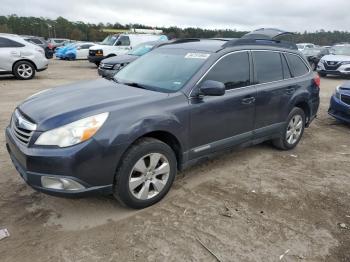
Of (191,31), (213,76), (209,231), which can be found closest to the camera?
(209,231)

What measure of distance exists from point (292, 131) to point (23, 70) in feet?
36.3

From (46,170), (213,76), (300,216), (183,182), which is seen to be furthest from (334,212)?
(46,170)

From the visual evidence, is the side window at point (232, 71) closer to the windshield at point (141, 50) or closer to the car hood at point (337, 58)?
the windshield at point (141, 50)

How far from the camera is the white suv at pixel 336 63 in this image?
52.0 ft

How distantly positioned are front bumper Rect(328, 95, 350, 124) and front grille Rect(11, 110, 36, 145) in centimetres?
619

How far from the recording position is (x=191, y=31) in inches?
2200

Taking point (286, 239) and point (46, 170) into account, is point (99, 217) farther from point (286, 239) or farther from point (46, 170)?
point (286, 239)

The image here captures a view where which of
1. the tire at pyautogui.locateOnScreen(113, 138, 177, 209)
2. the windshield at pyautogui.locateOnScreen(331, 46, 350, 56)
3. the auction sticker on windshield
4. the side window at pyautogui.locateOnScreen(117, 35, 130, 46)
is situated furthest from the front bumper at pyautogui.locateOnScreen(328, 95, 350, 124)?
the side window at pyautogui.locateOnScreen(117, 35, 130, 46)

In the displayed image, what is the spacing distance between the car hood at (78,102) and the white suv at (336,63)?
1445 cm

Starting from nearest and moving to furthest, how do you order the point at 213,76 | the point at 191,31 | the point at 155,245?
the point at 155,245, the point at 213,76, the point at 191,31

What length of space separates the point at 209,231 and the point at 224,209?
46 cm

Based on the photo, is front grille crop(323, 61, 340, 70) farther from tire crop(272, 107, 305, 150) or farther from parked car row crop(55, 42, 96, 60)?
parked car row crop(55, 42, 96, 60)

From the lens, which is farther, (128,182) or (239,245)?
(128,182)

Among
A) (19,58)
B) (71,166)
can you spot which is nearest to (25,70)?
Result: (19,58)
